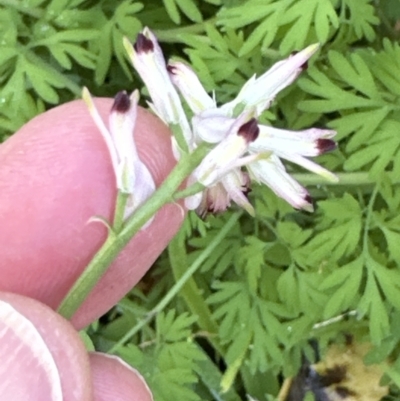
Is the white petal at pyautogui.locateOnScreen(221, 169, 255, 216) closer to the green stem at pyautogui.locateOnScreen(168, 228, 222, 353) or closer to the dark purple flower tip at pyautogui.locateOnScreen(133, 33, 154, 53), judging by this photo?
the dark purple flower tip at pyautogui.locateOnScreen(133, 33, 154, 53)

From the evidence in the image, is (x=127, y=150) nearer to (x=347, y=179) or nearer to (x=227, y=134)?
(x=227, y=134)

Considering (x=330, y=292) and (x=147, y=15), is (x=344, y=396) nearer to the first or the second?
(x=330, y=292)

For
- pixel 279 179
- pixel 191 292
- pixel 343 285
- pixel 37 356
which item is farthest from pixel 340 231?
pixel 37 356

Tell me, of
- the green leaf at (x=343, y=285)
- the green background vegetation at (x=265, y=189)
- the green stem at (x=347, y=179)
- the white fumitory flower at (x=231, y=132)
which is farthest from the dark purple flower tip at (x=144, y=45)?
the green leaf at (x=343, y=285)

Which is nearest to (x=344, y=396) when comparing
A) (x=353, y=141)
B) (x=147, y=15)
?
(x=353, y=141)

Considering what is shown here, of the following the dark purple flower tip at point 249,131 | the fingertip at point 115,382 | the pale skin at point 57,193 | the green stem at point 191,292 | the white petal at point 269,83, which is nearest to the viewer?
the dark purple flower tip at point 249,131

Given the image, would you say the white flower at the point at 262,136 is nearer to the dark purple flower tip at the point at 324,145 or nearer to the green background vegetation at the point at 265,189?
the dark purple flower tip at the point at 324,145
